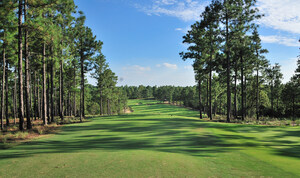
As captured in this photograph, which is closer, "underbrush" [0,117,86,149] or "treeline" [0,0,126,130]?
"underbrush" [0,117,86,149]

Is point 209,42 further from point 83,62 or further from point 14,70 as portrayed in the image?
point 14,70

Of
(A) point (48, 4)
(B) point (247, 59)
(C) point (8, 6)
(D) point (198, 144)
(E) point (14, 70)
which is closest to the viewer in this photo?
(D) point (198, 144)

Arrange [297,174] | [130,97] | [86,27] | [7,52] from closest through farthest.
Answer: [297,174], [7,52], [86,27], [130,97]

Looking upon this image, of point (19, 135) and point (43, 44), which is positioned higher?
point (43, 44)

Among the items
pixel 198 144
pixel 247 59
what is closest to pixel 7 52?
pixel 198 144

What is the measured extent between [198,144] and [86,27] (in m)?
30.9

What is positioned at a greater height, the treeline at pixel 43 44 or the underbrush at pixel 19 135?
the treeline at pixel 43 44

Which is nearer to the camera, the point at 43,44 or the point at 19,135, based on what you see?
the point at 19,135

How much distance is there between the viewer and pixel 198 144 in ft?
30.1

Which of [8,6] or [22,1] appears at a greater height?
[22,1]

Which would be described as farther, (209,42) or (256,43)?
(256,43)

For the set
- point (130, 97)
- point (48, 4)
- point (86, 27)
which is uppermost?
point (86, 27)

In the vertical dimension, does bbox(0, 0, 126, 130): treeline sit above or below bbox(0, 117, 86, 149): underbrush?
above

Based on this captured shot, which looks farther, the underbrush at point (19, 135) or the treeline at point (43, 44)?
the treeline at point (43, 44)
